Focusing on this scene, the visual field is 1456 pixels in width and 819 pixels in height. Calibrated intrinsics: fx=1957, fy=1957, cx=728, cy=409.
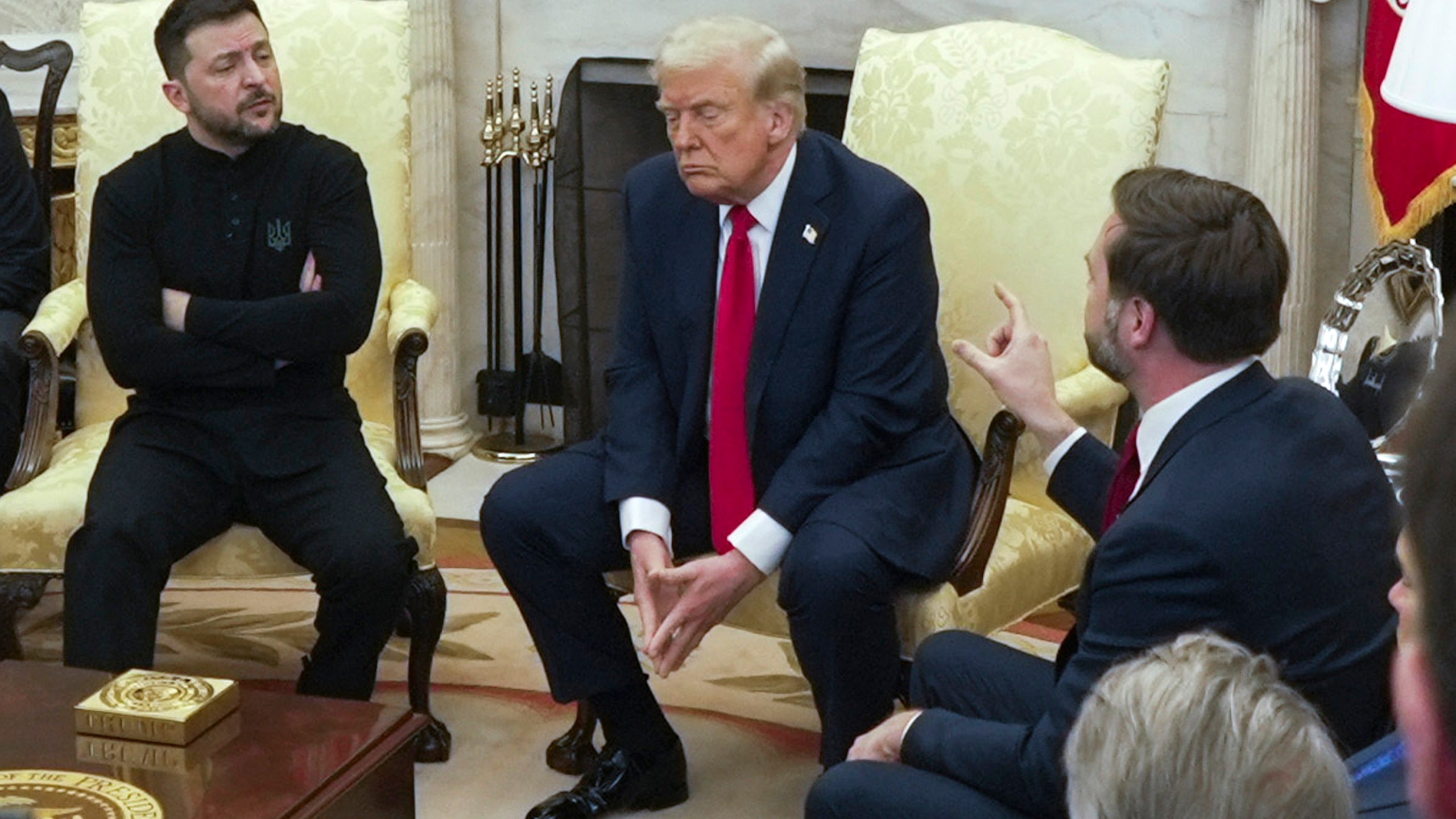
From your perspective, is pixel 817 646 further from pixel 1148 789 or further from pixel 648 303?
pixel 1148 789

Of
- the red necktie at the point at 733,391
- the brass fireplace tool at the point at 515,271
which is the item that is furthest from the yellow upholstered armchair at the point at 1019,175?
the brass fireplace tool at the point at 515,271

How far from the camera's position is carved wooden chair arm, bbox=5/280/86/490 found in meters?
3.48

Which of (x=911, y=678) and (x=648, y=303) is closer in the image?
(x=911, y=678)

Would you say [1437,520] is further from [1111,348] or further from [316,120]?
[316,120]

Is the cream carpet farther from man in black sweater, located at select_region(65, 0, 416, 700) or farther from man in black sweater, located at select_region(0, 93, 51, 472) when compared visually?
man in black sweater, located at select_region(0, 93, 51, 472)

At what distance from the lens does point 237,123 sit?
11.2 ft

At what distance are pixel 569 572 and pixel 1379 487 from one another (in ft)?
4.53

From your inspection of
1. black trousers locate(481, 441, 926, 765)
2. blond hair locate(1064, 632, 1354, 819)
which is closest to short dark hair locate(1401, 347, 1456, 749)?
blond hair locate(1064, 632, 1354, 819)

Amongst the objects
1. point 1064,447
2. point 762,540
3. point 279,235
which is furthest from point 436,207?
point 1064,447

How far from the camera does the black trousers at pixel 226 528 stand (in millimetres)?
3176

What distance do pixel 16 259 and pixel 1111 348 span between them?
95.5 inches

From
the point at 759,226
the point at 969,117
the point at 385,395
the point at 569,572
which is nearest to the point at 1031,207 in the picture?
the point at 969,117

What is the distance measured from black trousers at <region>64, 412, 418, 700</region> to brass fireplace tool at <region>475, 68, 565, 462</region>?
1805 millimetres

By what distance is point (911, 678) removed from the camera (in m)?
2.74
